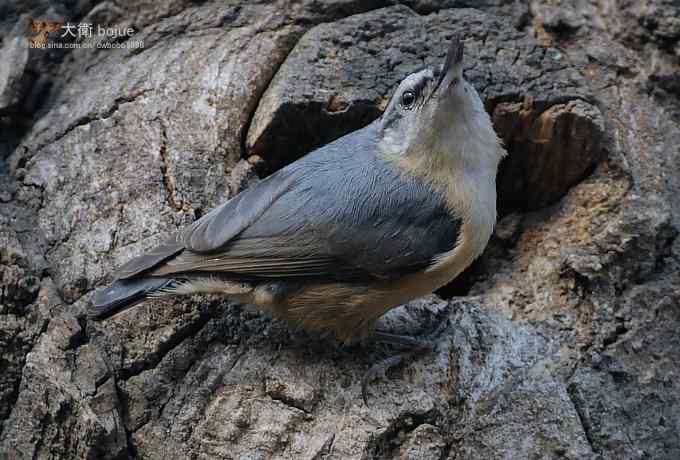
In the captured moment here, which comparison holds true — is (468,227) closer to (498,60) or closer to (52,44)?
(498,60)

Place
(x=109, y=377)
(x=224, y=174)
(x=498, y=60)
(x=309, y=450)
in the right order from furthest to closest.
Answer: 1. (x=498, y=60)
2. (x=224, y=174)
3. (x=109, y=377)
4. (x=309, y=450)

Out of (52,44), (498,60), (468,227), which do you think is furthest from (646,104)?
(52,44)

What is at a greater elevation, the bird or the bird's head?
the bird's head

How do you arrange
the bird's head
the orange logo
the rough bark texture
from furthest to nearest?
the orange logo, the bird's head, the rough bark texture

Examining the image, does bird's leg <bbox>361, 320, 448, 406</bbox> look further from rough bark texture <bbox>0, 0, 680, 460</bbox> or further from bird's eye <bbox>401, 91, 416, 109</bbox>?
bird's eye <bbox>401, 91, 416, 109</bbox>

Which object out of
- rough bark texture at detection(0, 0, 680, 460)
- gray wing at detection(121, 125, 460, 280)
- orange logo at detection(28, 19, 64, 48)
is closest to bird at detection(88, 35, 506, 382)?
gray wing at detection(121, 125, 460, 280)

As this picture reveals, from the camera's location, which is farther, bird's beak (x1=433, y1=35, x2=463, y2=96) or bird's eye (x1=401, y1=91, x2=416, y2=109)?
bird's eye (x1=401, y1=91, x2=416, y2=109)

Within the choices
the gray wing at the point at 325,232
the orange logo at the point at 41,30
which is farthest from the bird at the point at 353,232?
the orange logo at the point at 41,30

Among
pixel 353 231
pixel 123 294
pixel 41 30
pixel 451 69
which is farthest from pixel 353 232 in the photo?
pixel 41 30

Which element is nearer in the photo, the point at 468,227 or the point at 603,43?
the point at 468,227
